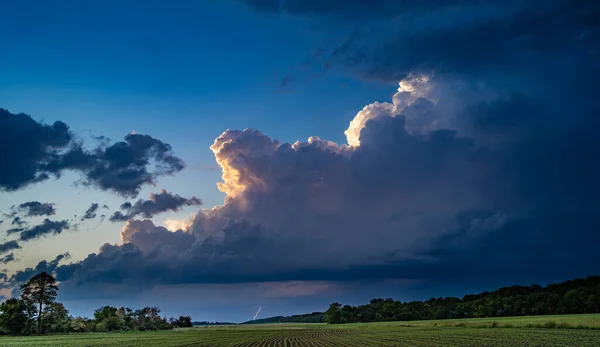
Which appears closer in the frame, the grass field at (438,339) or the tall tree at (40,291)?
the grass field at (438,339)

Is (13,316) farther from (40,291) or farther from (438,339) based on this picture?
(438,339)

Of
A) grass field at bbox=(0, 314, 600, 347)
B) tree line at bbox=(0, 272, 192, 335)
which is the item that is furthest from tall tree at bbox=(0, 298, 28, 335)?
grass field at bbox=(0, 314, 600, 347)

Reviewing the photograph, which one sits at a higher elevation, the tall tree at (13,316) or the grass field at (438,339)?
the tall tree at (13,316)

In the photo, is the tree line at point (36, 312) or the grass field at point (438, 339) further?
the tree line at point (36, 312)

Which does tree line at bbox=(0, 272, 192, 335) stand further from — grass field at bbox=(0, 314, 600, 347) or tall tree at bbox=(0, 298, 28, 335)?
grass field at bbox=(0, 314, 600, 347)

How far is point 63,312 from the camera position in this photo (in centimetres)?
15875

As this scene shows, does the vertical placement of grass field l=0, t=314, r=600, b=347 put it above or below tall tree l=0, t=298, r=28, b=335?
below

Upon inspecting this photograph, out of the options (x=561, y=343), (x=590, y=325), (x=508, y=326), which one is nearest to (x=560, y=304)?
(x=508, y=326)

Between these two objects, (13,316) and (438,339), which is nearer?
(438,339)

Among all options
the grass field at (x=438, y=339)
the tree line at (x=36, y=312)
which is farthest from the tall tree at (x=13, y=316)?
the grass field at (x=438, y=339)

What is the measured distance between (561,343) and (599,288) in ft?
500

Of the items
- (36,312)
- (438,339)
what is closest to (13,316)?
(36,312)

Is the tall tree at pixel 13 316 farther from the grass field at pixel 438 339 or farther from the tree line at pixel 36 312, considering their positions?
the grass field at pixel 438 339

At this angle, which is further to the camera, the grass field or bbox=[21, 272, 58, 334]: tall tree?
bbox=[21, 272, 58, 334]: tall tree
